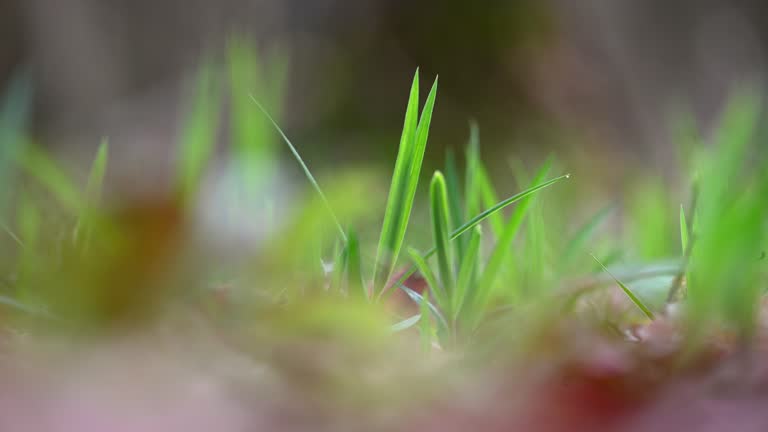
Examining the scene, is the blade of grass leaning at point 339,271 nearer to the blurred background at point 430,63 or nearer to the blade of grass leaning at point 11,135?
the blade of grass leaning at point 11,135

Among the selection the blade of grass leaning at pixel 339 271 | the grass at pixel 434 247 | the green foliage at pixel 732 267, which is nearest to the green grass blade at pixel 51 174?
the grass at pixel 434 247

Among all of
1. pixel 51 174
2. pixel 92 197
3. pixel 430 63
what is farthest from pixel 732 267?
pixel 430 63

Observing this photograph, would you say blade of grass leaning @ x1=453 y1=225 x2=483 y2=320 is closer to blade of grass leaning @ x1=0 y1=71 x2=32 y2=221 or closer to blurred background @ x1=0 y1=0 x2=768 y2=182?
blade of grass leaning @ x1=0 y1=71 x2=32 y2=221

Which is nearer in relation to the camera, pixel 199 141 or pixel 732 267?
pixel 732 267

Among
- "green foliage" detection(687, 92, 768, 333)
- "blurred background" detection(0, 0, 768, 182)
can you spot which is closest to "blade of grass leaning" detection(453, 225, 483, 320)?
"green foliage" detection(687, 92, 768, 333)

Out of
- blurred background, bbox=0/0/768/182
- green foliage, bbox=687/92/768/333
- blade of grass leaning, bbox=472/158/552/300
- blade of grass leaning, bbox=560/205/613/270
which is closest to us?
green foliage, bbox=687/92/768/333

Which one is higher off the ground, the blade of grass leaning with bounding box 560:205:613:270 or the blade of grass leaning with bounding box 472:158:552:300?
the blade of grass leaning with bounding box 560:205:613:270

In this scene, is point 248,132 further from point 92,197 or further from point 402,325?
point 402,325
